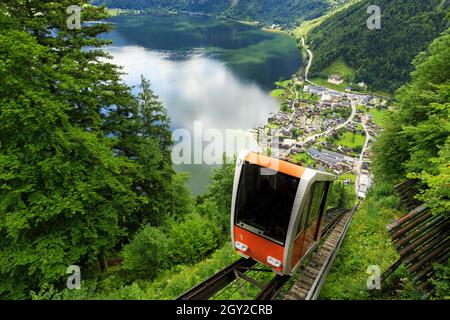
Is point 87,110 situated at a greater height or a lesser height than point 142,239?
greater

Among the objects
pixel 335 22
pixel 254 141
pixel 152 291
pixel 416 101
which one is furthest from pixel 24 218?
pixel 335 22

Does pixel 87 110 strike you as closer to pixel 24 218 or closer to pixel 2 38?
pixel 2 38

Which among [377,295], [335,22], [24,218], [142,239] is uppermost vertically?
[335,22]

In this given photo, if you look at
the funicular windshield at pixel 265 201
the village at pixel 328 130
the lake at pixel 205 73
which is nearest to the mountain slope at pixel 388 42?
the village at pixel 328 130

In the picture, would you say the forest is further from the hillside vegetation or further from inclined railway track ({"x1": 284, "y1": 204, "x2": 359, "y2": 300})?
the hillside vegetation

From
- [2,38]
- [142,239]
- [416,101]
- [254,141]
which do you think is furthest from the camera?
[254,141]

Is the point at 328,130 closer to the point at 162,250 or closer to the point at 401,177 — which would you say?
the point at 401,177

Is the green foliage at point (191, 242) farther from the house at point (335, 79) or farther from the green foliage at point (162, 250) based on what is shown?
the house at point (335, 79)
